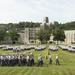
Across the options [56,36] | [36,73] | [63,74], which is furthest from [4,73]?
[56,36]

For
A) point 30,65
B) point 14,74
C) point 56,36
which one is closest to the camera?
point 14,74

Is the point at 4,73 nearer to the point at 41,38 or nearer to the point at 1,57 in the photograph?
the point at 1,57

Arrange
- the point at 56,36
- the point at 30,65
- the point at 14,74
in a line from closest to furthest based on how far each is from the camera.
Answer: the point at 14,74 < the point at 30,65 < the point at 56,36

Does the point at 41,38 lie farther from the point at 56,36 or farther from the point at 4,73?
the point at 4,73

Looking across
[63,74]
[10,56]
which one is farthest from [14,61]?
[63,74]

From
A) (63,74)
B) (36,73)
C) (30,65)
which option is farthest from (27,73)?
(30,65)

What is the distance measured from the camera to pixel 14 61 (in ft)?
145

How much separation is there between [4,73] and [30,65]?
31.6 feet

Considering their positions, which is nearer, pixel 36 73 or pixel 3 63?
pixel 36 73

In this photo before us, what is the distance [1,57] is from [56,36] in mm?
136203

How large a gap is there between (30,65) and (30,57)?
52.5 inches

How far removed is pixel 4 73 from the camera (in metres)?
34.6

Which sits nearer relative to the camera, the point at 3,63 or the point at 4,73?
the point at 4,73

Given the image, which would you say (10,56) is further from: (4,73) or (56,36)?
(56,36)
